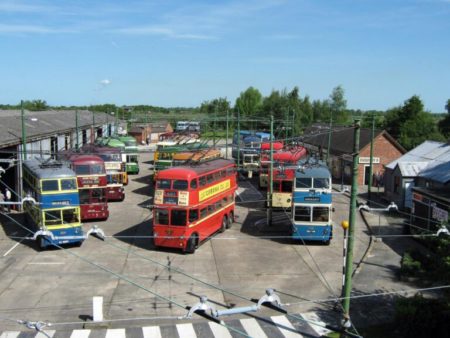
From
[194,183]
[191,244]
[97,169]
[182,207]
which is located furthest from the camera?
[97,169]

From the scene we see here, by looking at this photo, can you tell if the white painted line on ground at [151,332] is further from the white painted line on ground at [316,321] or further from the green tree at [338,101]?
the green tree at [338,101]

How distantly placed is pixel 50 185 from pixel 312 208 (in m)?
13.6

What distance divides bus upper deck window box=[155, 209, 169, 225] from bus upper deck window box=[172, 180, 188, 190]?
1267mm

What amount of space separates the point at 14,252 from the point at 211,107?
102522mm

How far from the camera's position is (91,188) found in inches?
1196

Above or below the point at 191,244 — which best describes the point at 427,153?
above

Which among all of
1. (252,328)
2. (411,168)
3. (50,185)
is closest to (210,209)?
(50,185)

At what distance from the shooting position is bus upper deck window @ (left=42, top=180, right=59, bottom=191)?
24.7m

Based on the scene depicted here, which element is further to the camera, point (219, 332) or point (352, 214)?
point (219, 332)

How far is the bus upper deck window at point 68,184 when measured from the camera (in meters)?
25.1

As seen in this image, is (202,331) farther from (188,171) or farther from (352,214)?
(188,171)

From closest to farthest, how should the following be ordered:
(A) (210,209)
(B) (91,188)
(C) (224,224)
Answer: (A) (210,209), (C) (224,224), (B) (91,188)

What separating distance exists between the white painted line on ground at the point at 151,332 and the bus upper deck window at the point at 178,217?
8050 mm

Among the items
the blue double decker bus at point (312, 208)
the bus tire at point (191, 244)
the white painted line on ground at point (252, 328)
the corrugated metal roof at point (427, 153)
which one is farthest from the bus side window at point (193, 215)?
the corrugated metal roof at point (427, 153)
